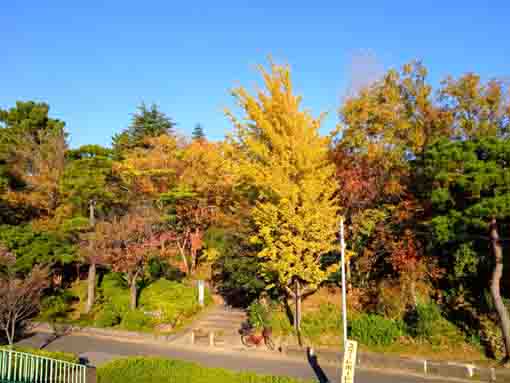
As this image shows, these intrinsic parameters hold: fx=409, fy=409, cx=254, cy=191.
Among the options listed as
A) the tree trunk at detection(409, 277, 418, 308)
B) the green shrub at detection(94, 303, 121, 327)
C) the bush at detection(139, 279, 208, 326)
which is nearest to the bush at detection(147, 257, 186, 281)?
the bush at detection(139, 279, 208, 326)

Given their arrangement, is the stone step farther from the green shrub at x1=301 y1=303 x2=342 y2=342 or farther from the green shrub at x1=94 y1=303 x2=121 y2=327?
the green shrub at x1=94 y1=303 x2=121 y2=327

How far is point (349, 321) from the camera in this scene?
56.0 feet

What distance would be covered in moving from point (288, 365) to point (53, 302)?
14799 millimetres

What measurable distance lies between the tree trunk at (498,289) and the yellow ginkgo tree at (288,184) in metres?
5.59

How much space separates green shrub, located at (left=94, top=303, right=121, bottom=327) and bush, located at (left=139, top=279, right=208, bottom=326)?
1.39m

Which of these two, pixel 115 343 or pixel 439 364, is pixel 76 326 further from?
pixel 439 364

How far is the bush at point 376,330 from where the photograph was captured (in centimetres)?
1595

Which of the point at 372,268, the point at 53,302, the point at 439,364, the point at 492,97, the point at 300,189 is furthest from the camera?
the point at 53,302

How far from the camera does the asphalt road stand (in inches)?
544

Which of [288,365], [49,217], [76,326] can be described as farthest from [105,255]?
[288,365]

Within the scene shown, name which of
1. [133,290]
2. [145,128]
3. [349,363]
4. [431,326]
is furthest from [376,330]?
[145,128]

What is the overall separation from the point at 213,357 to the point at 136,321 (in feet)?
19.3

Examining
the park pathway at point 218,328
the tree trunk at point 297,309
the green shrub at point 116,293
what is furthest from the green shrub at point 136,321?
the tree trunk at point 297,309

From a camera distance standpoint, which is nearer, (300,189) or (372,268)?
(300,189)
